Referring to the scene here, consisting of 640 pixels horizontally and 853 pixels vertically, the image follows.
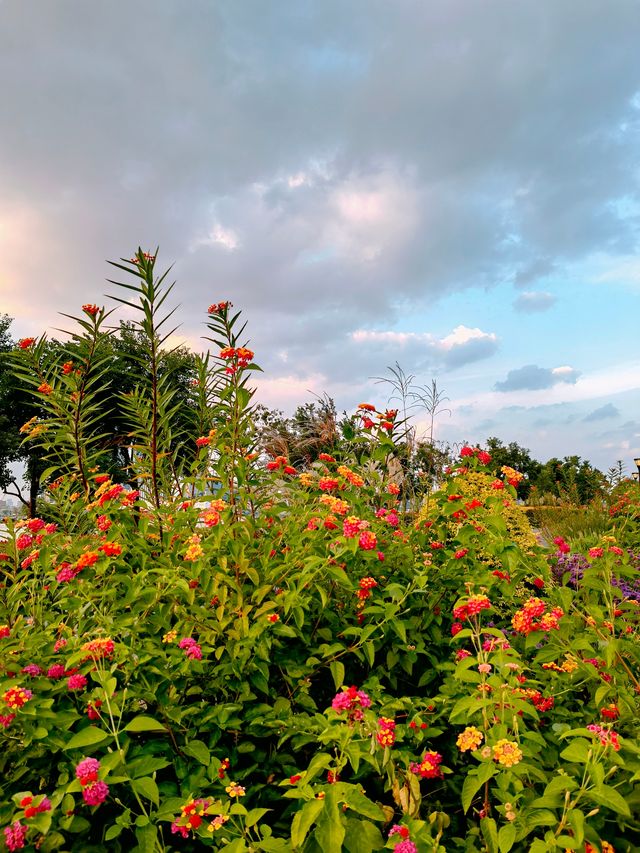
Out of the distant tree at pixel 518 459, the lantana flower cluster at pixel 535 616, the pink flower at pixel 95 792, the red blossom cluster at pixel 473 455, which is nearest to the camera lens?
the pink flower at pixel 95 792

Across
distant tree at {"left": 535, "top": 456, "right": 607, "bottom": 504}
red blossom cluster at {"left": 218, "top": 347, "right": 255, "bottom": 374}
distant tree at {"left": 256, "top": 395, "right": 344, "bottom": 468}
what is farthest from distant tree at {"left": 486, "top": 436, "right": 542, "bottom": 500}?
red blossom cluster at {"left": 218, "top": 347, "right": 255, "bottom": 374}

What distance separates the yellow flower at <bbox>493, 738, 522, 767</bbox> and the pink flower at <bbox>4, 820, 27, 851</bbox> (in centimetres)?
120

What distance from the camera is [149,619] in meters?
2.12

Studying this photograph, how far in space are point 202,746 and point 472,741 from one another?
81 cm

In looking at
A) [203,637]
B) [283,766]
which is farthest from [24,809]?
[283,766]

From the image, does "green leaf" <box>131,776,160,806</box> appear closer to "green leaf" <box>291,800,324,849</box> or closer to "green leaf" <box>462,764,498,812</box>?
"green leaf" <box>291,800,324,849</box>

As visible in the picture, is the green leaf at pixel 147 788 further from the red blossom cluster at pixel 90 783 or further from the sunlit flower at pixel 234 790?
the sunlit flower at pixel 234 790

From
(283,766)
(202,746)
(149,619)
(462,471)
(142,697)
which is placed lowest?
(283,766)

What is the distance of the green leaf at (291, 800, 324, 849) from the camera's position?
51.8 inches

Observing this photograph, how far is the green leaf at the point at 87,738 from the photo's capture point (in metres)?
1.48

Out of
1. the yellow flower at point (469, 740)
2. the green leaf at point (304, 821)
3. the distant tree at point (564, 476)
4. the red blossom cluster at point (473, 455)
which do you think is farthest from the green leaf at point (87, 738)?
the distant tree at point (564, 476)

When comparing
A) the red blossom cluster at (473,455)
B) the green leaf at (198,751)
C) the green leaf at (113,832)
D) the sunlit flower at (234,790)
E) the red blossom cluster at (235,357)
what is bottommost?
the green leaf at (113,832)

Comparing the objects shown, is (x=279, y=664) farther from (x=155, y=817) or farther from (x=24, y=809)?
(x=24, y=809)

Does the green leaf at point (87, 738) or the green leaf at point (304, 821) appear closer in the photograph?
the green leaf at point (304, 821)
